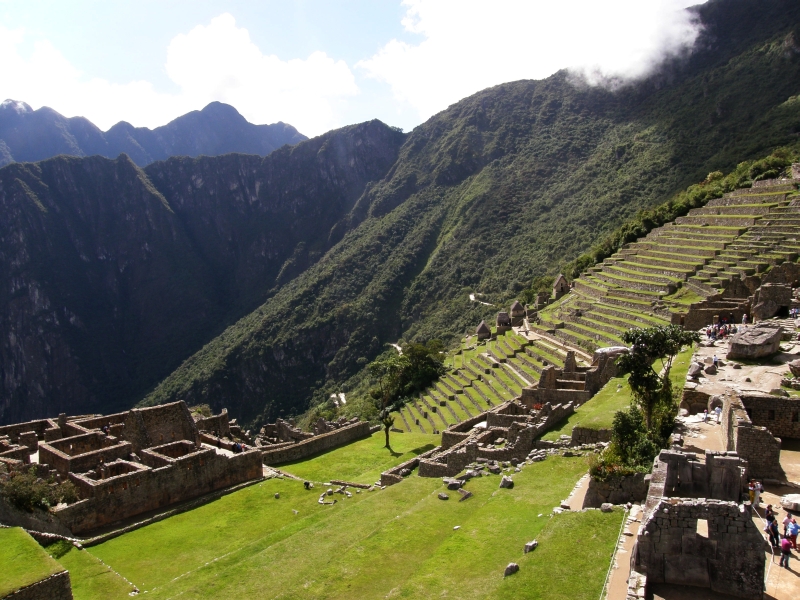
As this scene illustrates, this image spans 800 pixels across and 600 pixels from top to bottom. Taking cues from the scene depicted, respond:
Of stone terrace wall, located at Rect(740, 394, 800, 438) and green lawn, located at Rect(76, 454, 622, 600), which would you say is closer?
green lawn, located at Rect(76, 454, 622, 600)

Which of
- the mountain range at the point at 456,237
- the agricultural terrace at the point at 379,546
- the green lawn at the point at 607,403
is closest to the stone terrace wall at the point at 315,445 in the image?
the agricultural terrace at the point at 379,546

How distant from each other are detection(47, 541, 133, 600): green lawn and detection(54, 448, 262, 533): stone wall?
6.07 feet

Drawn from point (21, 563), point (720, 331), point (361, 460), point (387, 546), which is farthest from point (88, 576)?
point (720, 331)

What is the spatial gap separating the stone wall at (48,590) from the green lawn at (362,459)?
41.5ft

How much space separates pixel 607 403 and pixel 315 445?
1579 centimetres

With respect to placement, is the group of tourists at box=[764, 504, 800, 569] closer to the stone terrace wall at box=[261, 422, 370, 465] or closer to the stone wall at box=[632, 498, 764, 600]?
the stone wall at box=[632, 498, 764, 600]

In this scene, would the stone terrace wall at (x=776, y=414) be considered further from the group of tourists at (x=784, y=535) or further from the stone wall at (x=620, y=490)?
the group of tourists at (x=784, y=535)

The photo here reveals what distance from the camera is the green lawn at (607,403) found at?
61.1 ft

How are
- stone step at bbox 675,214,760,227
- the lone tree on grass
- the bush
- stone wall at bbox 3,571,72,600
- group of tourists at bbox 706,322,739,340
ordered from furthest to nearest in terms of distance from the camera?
the lone tree on grass, stone step at bbox 675,214,760,227, group of tourists at bbox 706,322,739,340, the bush, stone wall at bbox 3,571,72,600

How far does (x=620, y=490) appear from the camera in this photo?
40.4 feet

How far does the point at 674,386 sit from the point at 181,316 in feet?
659

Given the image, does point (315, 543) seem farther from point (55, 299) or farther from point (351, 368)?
point (55, 299)

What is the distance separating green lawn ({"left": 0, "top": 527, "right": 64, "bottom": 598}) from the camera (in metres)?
12.1

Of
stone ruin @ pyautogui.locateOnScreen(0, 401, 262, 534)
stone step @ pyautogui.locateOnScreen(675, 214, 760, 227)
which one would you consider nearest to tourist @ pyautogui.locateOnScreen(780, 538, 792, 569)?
stone ruin @ pyautogui.locateOnScreen(0, 401, 262, 534)
